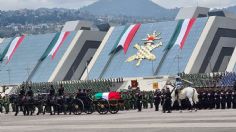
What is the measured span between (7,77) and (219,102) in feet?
269

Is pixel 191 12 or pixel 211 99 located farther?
pixel 191 12

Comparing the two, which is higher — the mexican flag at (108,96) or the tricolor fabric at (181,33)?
the tricolor fabric at (181,33)

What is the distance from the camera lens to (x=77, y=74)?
112 metres

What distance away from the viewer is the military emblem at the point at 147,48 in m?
95.8

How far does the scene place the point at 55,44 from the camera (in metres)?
114

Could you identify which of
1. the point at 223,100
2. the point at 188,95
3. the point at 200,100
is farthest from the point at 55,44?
the point at 188,95

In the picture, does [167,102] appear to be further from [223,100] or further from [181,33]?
[181,33]

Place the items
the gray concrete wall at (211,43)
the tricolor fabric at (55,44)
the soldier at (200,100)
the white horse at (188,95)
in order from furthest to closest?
the tricolor fabric at (55,44)
the gray concrete wall at (211,43)
the soldier at (200,100)
the white horse at (188,95)

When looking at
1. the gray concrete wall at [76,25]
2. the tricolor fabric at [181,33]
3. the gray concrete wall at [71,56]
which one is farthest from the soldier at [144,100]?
the gray concrete wall at [76,25]

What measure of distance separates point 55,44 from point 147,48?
2424 cm

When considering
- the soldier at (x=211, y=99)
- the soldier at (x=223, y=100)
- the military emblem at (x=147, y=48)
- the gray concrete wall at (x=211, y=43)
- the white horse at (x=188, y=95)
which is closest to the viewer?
the white horse at (x=188, y=95)

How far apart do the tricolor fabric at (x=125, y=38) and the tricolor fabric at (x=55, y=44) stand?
14.4 metres

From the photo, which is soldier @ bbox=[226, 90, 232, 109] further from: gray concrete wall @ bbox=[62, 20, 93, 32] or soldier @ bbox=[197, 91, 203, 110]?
gray concrete wall @ bbox=[62, 20, 93, 32]

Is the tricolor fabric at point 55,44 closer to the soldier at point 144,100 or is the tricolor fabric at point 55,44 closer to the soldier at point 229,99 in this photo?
the soldier at point 144,100
